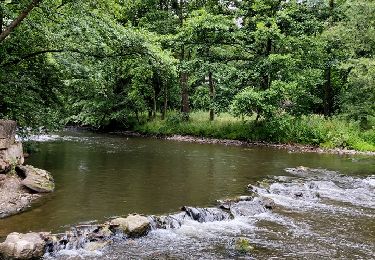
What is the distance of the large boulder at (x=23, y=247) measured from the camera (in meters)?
7.84

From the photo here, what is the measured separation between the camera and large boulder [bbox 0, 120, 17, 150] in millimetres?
13066

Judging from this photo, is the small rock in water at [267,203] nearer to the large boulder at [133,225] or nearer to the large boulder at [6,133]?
the large boulder at [133,225]

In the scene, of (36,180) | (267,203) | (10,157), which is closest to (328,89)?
(267,203)

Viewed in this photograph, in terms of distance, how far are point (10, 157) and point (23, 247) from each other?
628 cm

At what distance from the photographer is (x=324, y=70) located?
31.2 metres

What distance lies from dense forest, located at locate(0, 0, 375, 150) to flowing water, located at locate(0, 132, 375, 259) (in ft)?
12.4

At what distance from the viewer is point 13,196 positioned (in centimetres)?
1191

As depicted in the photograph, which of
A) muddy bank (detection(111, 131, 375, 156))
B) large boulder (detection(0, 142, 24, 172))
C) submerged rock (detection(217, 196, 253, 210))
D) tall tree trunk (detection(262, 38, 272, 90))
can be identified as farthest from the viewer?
tall tree trunk (detection(262, 38, 272, 90))

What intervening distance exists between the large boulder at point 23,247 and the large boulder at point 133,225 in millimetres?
1762

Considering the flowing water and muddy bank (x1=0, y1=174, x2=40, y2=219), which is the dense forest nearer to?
the flowing water

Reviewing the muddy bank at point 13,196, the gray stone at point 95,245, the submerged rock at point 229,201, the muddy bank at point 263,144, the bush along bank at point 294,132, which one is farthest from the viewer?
the bush along bank at point 294,132

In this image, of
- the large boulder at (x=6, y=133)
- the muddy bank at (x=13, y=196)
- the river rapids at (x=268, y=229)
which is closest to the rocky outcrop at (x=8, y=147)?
the large boulder at (x=6, y=133)

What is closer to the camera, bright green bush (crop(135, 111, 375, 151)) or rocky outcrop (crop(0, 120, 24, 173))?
rocky outcrop (crop(0, 120, 24, 173))

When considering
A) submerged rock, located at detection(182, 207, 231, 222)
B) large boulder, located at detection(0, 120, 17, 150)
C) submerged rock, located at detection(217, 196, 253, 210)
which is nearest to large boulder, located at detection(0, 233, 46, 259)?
submerged rock, located at detection(182, 207, 231, 222)
